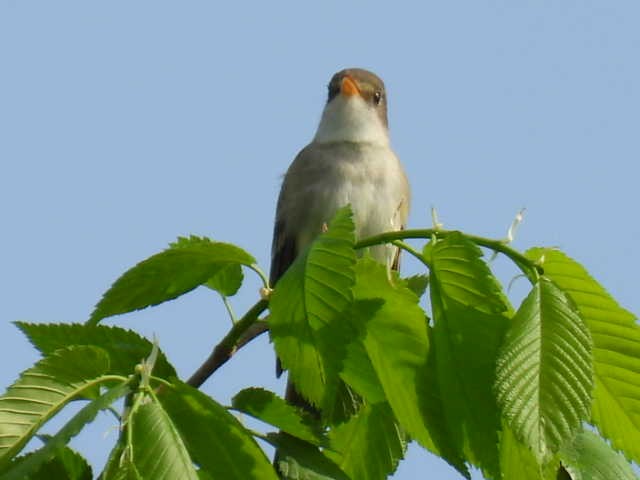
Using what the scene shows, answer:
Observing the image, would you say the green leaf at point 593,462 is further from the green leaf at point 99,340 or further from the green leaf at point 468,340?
the green leaf at point 99,340

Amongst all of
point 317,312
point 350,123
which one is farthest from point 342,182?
point 317,312

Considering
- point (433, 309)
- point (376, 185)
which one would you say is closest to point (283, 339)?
point (433, 309)

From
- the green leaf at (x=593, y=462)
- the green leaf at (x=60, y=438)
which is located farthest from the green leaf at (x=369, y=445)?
the green leaf at (x=60, y=438)

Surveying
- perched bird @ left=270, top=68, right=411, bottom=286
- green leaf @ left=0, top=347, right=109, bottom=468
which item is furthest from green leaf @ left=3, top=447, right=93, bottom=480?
perched bird @ left=270, top=68, right=411, bottom=286

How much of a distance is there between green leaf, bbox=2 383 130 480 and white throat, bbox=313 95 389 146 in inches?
145

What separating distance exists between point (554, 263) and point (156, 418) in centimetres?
84

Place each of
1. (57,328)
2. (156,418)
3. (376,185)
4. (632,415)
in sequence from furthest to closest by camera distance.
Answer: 1. (376,185)
2. (57,328)
3. (632,415)
4. (156,418)

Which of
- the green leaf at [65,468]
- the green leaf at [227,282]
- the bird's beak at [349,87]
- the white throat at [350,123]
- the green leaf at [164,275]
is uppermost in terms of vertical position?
the bird's beak at [349,87]

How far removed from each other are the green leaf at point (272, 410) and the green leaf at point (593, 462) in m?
0.53

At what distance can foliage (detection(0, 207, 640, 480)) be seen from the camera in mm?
2137

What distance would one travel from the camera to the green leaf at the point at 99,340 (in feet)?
8.27

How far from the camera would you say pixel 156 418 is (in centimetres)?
211

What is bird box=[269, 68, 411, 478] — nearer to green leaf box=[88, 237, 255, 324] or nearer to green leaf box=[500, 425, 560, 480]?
green leaf box=[88, 237, 255, 324]

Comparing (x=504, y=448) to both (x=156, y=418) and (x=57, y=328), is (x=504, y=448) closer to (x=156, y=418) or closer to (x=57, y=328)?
(x=156, y=418)
